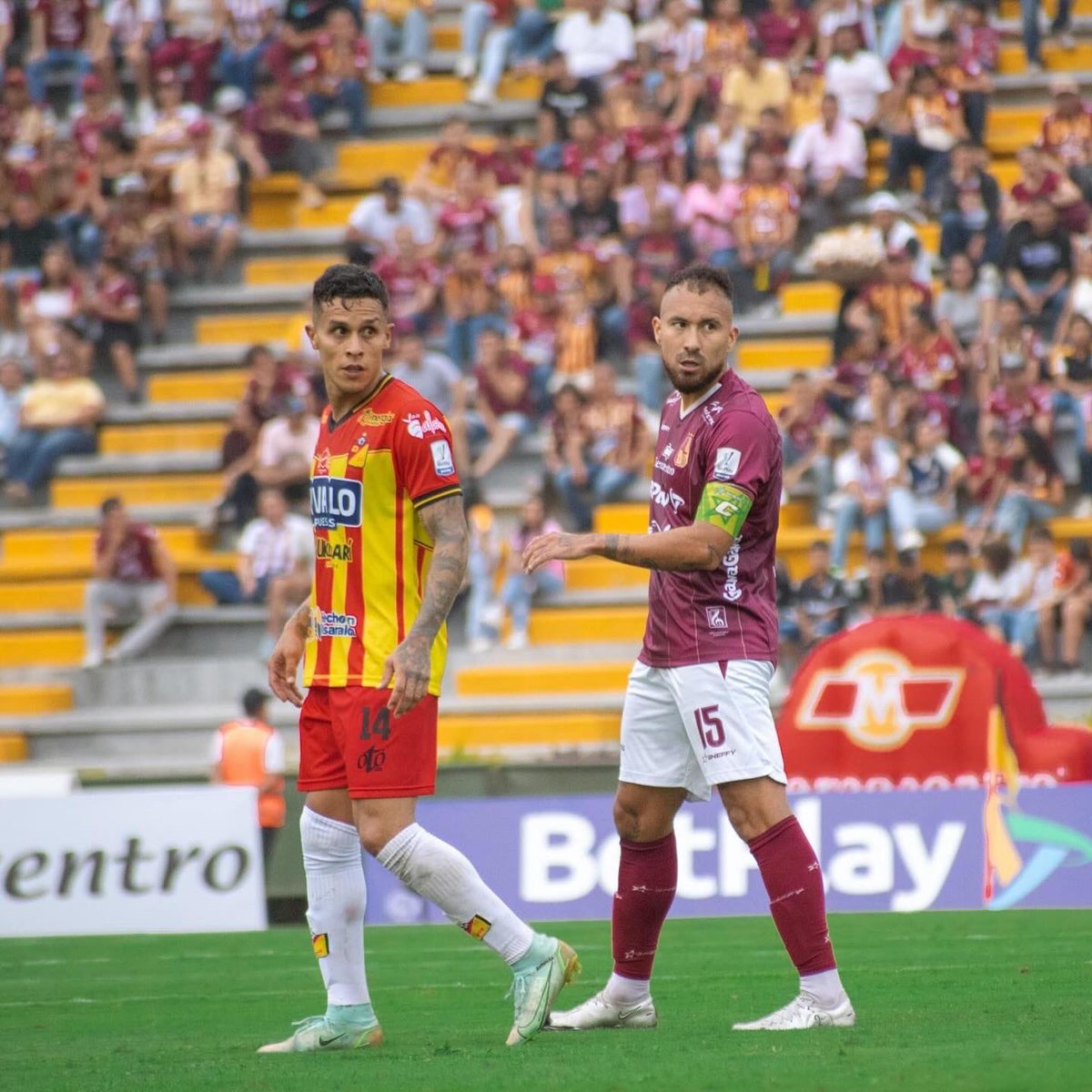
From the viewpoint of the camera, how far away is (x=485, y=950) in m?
10.9

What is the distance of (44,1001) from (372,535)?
3429 millimetres

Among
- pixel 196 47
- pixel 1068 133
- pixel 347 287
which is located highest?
pixel 196 47

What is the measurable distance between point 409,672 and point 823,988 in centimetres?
157

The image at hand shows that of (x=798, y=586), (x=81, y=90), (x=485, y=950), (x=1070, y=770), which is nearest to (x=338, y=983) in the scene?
(x=485, y=950)

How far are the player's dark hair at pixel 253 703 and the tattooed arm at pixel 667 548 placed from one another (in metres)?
9.99

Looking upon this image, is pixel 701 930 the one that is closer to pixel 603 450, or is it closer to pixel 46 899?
pixel 46 899

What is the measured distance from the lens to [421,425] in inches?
249

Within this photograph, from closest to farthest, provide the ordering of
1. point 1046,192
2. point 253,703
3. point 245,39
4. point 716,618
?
point 716,618 < point 253,703 < point 1046,192 < point 245,39

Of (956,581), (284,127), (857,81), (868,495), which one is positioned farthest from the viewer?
(284,127)

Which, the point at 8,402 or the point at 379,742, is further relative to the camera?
the point at 8,402

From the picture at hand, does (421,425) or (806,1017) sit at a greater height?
(421,425)

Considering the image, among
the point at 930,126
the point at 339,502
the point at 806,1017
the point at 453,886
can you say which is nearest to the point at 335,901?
the point at 453,886

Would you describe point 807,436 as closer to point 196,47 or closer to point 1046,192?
point 1046,192

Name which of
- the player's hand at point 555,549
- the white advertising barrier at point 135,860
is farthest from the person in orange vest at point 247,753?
the player's hand at point 555,549
